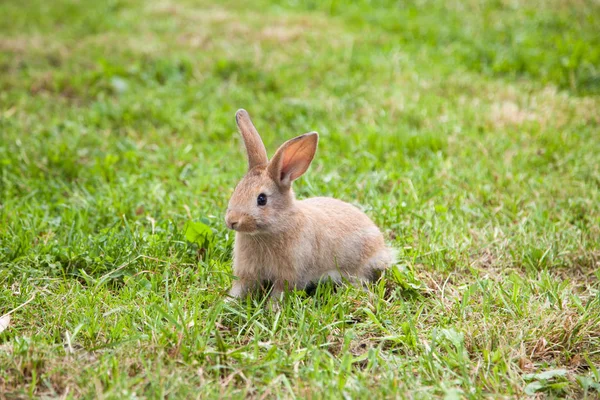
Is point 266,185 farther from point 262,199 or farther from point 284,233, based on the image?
point 284,233

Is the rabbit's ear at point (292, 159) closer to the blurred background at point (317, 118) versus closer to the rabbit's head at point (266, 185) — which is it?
the rabbit's head at point (266, 185)

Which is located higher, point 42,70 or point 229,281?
point 42,70

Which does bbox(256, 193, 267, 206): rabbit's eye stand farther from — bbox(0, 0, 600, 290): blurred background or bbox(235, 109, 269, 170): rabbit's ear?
bbox(0, 0, 600, 290): blurred background

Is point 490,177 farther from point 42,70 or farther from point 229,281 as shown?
point 42,70

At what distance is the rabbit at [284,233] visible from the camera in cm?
337

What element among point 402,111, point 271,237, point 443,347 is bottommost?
point 443,347

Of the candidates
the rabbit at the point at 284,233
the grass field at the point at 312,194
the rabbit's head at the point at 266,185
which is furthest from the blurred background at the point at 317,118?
the rabbit's head at the point at 266,185

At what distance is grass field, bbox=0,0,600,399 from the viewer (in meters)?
2.87

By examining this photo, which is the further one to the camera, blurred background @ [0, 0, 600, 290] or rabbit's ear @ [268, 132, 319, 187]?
blurred background @ [0, 0, 600, 290]

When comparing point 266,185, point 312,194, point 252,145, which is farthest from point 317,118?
point 266,185

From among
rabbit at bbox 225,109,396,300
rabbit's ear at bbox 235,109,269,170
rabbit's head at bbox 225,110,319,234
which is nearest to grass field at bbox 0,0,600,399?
rabbit at bbox 225,109,396,300

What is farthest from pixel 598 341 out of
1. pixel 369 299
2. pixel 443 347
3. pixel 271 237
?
pixel 271 237

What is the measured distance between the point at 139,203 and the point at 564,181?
11.1ft

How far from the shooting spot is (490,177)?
498 centimetres
